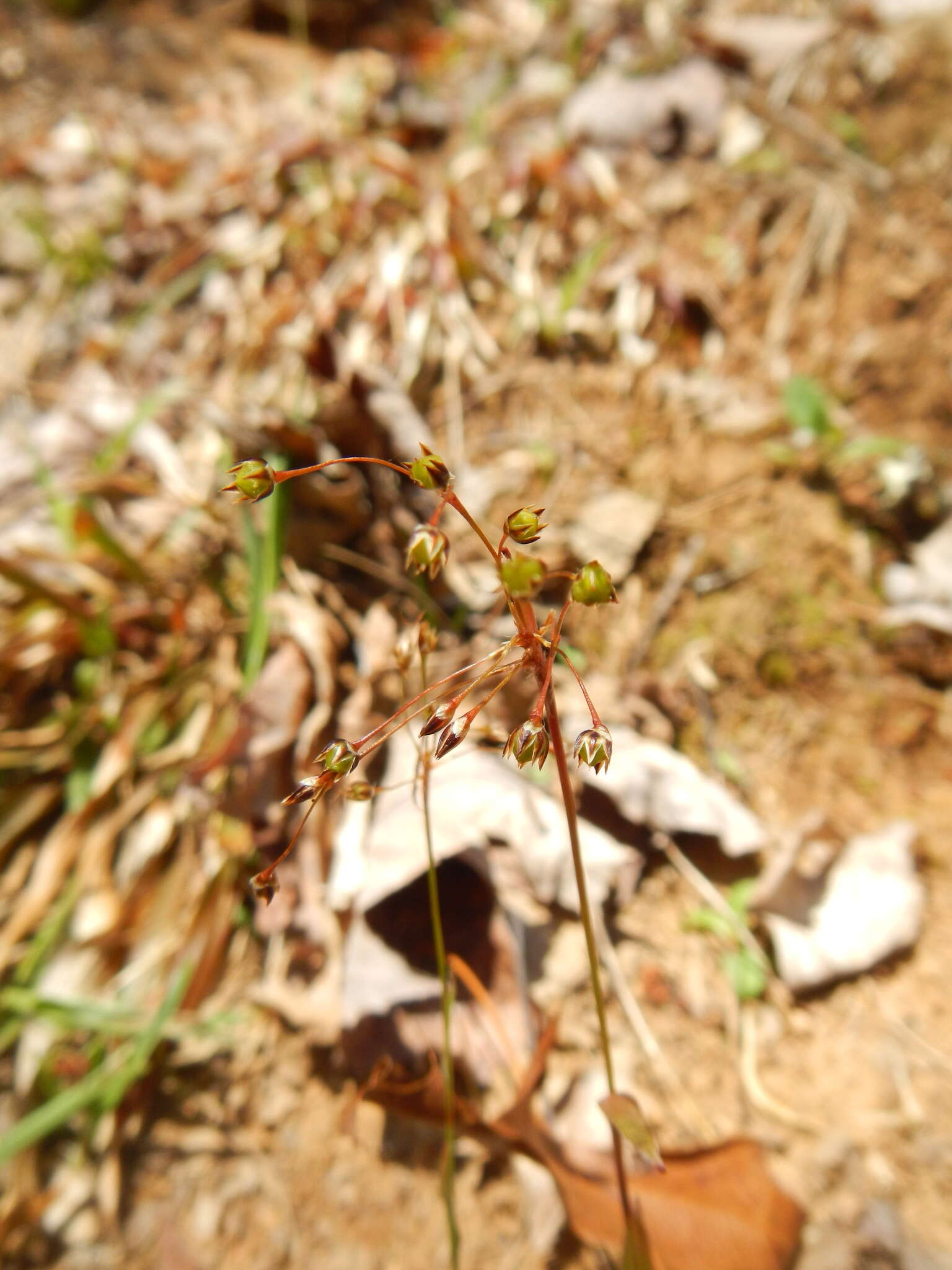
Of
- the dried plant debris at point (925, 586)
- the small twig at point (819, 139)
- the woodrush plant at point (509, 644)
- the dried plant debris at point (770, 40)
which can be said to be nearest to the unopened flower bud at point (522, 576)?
the woodrush plant at point (509, 644)

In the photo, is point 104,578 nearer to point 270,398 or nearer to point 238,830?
point 270,398

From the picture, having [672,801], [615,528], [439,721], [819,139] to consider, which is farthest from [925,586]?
[819,139]

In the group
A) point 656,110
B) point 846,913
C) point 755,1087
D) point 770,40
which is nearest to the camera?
point 755,1087

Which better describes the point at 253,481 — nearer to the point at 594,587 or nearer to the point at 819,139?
the point at 594,587

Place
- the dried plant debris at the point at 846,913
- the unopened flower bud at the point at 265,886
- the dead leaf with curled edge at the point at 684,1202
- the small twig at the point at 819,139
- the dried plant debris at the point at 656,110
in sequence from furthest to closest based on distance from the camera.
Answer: the dried plant debris at the point at 656,110 < the small twig at the point at 819,139 < the dried plant debris at the point at 846,913 < the dead leaf with curled edge at the point at 684,1202 < the unopened flower bud at the point at 265,886

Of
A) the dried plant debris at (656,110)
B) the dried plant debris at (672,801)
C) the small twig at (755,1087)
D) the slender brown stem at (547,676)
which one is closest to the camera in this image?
the slender brown stem at (547,676)

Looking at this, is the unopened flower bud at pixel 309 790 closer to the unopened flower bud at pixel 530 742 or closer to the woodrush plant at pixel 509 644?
the woodrush plant at pixel 509 644
